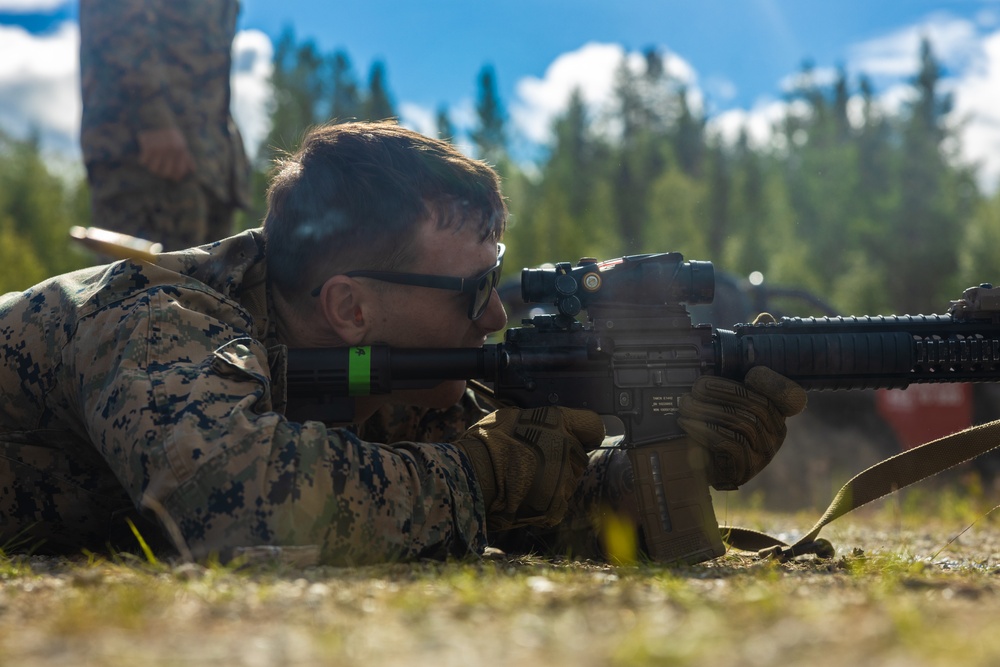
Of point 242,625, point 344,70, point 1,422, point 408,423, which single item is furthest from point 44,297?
point 344,70

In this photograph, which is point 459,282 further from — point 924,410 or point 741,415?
point 924,410

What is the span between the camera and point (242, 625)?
180 cm

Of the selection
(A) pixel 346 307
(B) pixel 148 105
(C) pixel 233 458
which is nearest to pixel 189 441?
(C) pixel 233 458

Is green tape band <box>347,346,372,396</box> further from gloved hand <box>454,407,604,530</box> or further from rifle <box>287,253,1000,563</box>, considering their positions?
gloved hand <box>454,407,604,530</box>

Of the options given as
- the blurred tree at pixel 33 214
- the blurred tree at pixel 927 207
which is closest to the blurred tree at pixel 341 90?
the blurred tree at pixel 33 214

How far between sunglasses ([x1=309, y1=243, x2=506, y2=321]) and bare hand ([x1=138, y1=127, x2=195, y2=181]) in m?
2.88

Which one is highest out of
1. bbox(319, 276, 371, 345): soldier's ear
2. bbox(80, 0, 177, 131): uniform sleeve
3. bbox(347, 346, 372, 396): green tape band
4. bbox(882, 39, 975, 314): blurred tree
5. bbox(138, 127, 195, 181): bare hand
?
bbox(882, 39, 975, 314): blurred tree

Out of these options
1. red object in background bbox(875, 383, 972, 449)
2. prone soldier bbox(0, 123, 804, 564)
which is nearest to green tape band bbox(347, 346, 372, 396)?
prone soldier bbox(0, 123, 804, 564)

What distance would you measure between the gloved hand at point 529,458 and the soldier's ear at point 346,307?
0.65 metres

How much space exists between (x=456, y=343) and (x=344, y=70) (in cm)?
6775

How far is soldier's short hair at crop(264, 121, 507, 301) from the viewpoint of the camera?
3.67m

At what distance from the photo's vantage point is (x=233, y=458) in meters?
2.71

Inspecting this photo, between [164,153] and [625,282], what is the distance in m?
3.71

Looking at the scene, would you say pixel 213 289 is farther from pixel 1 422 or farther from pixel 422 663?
pixel 422 663
